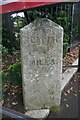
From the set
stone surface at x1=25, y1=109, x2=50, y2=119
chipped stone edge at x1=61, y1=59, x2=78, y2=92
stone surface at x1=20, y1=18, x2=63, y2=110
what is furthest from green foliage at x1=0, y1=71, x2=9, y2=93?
chipped stone edge at x1=61, y1=59, x2=78, y2=92

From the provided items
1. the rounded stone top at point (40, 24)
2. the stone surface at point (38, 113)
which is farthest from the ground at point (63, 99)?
the rounded stone top at point (40, 24)

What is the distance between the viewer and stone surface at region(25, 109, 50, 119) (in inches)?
151

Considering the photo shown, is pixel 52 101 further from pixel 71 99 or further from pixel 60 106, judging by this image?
pixel 71 99

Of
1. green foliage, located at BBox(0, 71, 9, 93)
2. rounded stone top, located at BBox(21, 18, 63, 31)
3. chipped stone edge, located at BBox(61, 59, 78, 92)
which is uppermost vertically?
rounded stone top, located at BBox(21, 18, 63, 31)

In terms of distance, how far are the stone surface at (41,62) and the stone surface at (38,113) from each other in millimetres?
91

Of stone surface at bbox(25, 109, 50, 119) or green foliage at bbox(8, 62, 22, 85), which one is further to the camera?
green foliage at bbox(8, 62, 22, 85)

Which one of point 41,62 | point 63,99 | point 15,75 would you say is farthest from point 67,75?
point 41,62

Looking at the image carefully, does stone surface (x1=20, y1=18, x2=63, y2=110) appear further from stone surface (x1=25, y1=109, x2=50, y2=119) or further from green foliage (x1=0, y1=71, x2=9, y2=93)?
green foliage (x1=0, y1=71, x2=9, y2=93)

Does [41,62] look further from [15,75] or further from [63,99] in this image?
[63,99]

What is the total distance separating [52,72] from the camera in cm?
382

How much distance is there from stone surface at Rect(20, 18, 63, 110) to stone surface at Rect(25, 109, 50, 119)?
91 mm

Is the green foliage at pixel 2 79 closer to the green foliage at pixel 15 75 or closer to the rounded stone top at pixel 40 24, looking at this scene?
the green foliage at pixel 15 75

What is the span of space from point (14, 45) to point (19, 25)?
0.55m

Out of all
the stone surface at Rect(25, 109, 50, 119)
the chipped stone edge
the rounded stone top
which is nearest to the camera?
the rounded stone top
